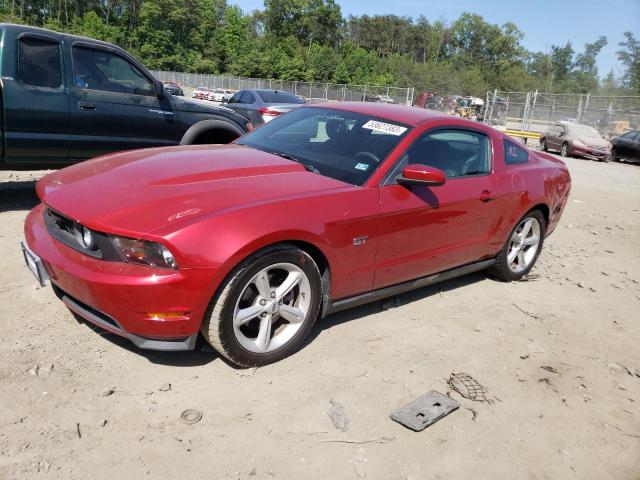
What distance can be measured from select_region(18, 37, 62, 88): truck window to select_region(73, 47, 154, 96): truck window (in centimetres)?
20

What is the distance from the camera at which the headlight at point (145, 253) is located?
2.69m

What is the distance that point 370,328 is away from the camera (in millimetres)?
3848

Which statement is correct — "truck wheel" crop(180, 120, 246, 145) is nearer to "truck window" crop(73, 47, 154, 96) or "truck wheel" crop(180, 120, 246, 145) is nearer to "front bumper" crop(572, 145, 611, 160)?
"truck window" crop(73, 47, 154, 96)

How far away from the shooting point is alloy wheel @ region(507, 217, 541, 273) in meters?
5.07

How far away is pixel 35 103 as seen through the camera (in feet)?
18.2

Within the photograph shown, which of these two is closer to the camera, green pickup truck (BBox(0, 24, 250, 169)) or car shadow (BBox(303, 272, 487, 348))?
car shadow (BBox(303, 272, 487, 348))

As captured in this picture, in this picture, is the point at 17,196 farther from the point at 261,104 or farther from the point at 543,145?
the point at 543,145

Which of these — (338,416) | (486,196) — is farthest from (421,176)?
(338,416)

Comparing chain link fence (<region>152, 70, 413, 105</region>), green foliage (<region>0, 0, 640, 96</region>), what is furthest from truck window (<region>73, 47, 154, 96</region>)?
green foliage (<region>0, 0, 640, 96</region>)

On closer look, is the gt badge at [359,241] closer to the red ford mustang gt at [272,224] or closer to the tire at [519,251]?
the red ford mustang gt at [272,224]

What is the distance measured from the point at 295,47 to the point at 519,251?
288 feet

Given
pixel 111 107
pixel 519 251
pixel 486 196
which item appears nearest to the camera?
pixel 486 196

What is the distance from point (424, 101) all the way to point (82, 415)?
122 feet

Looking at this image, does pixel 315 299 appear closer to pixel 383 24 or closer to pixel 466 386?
pixel 466 386
